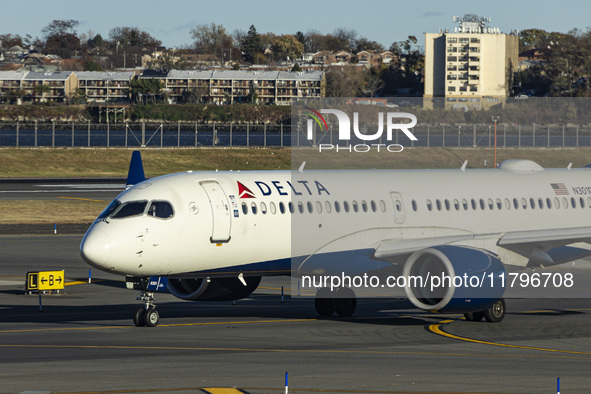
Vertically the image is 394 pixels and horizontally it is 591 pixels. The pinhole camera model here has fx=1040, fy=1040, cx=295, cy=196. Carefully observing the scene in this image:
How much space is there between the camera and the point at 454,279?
104 feet

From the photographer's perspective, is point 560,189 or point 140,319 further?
point 560,189

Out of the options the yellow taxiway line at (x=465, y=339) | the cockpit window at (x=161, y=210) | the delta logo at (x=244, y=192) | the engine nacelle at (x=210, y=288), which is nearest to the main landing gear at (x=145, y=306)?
the engine nacelle at (x=210, y=288)

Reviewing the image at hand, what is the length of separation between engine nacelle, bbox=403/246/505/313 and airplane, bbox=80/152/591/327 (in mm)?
44

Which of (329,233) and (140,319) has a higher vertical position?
(329,233)

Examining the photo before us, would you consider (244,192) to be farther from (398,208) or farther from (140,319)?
(398,208)

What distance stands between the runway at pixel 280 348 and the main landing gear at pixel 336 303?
1.60ft

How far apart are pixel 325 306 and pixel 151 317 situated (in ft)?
21.8

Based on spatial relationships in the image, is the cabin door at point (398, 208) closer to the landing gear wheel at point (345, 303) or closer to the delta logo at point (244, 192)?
the landing gear wheel at point (345, 303)

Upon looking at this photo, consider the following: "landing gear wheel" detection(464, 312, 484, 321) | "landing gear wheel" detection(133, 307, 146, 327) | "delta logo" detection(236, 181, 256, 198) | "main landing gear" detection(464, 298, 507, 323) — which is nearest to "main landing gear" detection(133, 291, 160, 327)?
"landing gear wheel" detection(133, 307, 146, 327)

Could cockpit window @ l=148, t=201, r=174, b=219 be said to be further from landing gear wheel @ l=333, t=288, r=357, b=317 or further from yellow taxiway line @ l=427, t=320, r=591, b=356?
yellow taxiway line @ l=427, t=320, r=591, b=356

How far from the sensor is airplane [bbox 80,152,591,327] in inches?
1232

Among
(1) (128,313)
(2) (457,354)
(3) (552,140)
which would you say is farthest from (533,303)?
(3) (552,140)

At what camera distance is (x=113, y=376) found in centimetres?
2456

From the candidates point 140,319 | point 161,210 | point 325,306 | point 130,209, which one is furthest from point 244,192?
point 325,306
